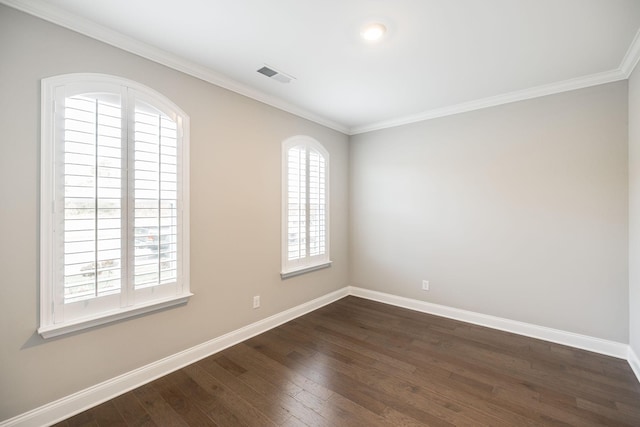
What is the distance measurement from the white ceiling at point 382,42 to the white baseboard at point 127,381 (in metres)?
2.57

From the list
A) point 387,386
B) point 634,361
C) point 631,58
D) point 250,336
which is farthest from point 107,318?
point 631,58

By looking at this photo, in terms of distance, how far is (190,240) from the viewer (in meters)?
2.47

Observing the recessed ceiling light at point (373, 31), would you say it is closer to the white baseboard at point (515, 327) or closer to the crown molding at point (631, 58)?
the crown molding at point (631, 58)

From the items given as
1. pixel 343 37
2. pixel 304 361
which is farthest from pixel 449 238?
pixel 343 37

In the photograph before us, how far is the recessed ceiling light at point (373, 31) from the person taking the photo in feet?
6.39

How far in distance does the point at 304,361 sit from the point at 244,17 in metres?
2.88

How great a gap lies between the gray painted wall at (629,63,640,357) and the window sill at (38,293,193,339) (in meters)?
3.95

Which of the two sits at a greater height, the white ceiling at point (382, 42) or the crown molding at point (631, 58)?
the white ceiling at point (382, 42)

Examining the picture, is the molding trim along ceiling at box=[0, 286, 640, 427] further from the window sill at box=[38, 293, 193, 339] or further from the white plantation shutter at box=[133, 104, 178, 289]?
the white plantation shutter at box=[133, 104, 178, 289]

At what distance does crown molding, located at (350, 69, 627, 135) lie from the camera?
8.55ft

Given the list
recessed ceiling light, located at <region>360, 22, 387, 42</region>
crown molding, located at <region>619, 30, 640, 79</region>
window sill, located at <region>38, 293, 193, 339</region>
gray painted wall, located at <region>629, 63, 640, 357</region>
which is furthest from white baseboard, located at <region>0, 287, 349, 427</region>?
crown molding, located at <region>619, 30, 640, 79</region>

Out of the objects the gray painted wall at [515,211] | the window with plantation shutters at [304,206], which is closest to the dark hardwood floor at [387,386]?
the gray painted wall at [515,211]

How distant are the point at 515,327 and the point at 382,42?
11.0 ft

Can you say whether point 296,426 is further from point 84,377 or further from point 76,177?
point 76,177
